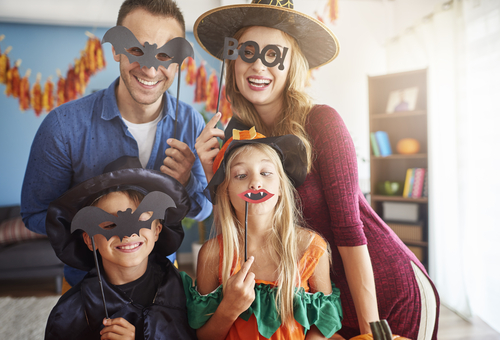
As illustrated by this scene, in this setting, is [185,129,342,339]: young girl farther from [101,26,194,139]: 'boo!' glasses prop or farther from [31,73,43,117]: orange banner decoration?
[31,73,43,117]: orange banner decoration

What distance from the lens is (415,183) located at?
2.50 metres

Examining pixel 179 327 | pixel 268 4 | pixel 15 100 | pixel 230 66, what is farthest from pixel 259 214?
pixel 15 100

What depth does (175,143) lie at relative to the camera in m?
0.90

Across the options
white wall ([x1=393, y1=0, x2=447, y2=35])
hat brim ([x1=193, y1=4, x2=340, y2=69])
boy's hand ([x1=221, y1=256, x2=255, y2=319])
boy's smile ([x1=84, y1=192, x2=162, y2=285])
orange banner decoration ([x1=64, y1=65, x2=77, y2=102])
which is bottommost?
boy's hand ([x1=221, y1=256, x2=255, y2=319])

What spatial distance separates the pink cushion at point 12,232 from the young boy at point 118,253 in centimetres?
232

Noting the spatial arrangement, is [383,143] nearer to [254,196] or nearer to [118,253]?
[254,196]

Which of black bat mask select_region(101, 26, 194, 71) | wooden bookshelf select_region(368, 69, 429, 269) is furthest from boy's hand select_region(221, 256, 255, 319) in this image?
wooden bookshelf select_region(368, 69, 429, 269)

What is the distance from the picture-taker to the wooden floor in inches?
76.9

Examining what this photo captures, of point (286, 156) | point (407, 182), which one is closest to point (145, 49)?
point (286, 156)

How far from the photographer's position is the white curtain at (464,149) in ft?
6.50

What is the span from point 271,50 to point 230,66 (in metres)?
0.16

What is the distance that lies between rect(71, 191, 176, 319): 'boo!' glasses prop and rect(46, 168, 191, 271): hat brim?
5 cm

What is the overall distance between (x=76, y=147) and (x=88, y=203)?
21 cm

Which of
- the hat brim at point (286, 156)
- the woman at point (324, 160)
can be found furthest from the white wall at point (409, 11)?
the hat brim at point (286, 156)
